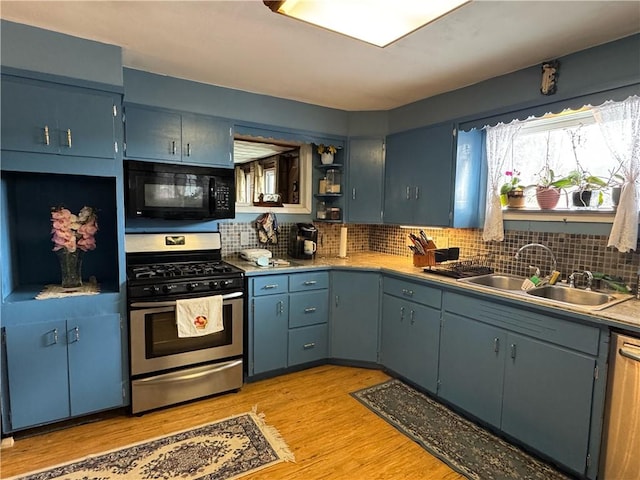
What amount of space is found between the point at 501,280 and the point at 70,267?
3102 mm

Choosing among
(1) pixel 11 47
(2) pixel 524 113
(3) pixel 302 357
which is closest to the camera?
(1) pixel 11 47

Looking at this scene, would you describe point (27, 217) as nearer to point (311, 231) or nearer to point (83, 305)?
point (83, 305)

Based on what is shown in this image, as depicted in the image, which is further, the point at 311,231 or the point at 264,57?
the point at 311,231

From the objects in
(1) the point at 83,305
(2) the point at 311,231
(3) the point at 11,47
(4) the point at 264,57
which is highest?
(4) the point at 264,57

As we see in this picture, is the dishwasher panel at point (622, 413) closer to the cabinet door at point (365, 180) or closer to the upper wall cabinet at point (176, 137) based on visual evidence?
the cabinet door at point (365, 180)

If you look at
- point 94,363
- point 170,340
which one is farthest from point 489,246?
point 94,363

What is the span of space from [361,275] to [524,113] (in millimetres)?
1724

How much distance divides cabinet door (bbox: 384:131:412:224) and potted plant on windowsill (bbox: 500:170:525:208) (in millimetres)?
714

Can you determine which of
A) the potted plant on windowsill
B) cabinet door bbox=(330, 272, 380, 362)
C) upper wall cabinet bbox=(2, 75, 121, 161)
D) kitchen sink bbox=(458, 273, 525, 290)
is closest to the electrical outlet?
cabinet door bbox=(330, 272, 380, 362)

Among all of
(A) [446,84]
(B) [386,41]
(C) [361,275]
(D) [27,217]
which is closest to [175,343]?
(D) [27,217]

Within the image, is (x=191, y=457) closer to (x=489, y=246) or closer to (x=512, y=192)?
(x=489, y=246)

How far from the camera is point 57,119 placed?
2090 millimetres

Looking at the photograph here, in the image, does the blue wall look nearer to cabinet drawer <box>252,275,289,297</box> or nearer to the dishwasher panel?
cabinet drawer <box>252,275,289,297</box>

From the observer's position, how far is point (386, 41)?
5.60 feet
